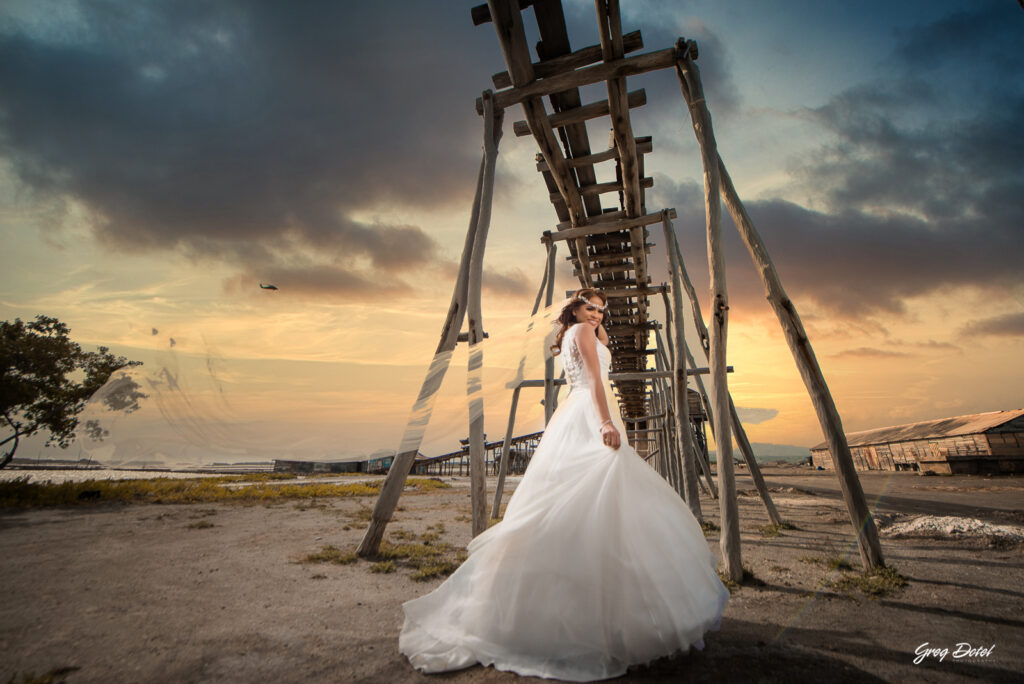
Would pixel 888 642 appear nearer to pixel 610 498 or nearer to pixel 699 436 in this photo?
pixel 610 498

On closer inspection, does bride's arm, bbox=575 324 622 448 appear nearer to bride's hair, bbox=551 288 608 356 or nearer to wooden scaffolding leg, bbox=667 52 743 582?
bride's hair, bbox=551 288 608 356

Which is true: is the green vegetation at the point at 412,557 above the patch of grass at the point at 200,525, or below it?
above

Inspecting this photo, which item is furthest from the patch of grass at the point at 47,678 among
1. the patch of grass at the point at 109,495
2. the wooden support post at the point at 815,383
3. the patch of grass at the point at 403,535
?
the patch of grass at the point at 109,495

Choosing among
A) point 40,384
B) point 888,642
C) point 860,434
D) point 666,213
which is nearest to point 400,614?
point 888,642

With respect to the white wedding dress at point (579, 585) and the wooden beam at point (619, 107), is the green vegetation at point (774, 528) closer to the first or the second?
the white wedding dress at point (579, 585)

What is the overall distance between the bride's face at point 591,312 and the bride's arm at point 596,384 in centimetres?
35

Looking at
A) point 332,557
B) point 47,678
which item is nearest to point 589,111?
point 332,557

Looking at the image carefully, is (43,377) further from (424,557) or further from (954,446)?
(954,446)

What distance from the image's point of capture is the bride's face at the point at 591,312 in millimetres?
3291

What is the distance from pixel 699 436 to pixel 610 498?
29216 mm

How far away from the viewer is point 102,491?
444 inches

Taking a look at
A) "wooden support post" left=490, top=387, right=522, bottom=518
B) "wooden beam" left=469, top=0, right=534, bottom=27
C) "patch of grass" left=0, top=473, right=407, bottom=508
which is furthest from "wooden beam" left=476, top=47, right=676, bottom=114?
Answer: "patch of grass" left=0, top=473, right=407, bottom=508
